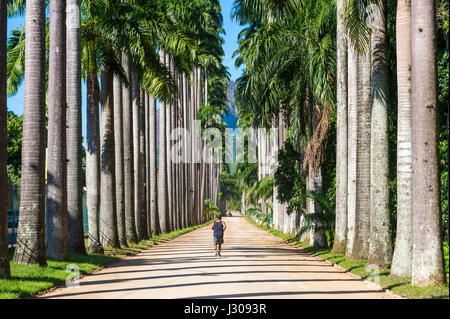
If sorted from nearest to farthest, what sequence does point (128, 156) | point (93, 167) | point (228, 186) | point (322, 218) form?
point (93, 167) < point (322, 218) < point (128, 156) < point (228, 186)

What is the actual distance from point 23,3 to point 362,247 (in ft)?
50.4

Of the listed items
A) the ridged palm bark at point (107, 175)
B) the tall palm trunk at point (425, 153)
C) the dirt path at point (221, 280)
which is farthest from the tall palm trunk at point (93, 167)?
the tall palm trunk at point (425, 153)

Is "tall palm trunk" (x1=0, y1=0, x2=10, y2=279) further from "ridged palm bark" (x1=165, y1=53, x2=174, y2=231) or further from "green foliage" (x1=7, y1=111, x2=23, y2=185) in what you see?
"green foliage" (x1=7, y1=111, x2=23, y2=185)

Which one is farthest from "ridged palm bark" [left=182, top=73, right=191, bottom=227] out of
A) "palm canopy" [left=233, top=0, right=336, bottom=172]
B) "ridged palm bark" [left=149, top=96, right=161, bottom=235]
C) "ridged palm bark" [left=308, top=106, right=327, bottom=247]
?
"ridged palm bark" [left=308, top=106, right=327, bottom=247]

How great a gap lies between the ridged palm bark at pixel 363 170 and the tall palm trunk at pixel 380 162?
1856 millimetres

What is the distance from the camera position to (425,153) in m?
11.8

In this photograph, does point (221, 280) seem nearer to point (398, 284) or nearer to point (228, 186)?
point (398, 284)

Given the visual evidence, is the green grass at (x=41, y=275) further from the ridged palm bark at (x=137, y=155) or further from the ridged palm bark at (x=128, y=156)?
the ridged palm bark at (x=137, y=155)

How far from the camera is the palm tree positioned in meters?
15.3

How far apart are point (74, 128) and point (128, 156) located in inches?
285

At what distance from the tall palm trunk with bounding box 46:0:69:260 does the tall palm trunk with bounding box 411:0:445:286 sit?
378 inches

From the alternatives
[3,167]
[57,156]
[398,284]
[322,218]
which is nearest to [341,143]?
[322,218]
